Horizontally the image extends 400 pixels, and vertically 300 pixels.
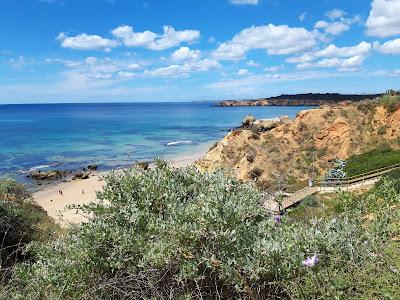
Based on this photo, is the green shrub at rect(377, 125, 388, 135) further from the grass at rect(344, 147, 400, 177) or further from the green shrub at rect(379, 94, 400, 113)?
the grass at rect(344, 147, 400, 177)

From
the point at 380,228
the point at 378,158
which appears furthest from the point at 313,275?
the point at 378,158

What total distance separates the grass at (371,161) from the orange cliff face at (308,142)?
457 cm

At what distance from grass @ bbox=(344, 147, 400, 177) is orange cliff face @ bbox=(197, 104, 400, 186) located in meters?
4.57

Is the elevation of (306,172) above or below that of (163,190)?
below

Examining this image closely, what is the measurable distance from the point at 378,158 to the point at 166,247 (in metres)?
28.7

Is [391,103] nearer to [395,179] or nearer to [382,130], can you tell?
[382,130]

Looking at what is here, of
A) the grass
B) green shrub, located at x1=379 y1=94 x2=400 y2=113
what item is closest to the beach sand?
the grass

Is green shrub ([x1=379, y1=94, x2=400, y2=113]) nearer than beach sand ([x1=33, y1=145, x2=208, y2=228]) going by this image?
No

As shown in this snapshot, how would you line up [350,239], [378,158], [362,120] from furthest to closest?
1. [362,120]
2. [378,158]
3. [350,239]

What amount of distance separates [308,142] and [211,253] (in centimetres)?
3785

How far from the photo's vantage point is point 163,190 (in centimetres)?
463

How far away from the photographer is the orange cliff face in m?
36.4

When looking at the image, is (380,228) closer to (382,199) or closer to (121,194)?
(382,199)

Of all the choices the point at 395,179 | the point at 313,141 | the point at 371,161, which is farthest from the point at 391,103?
the point at 395,179
